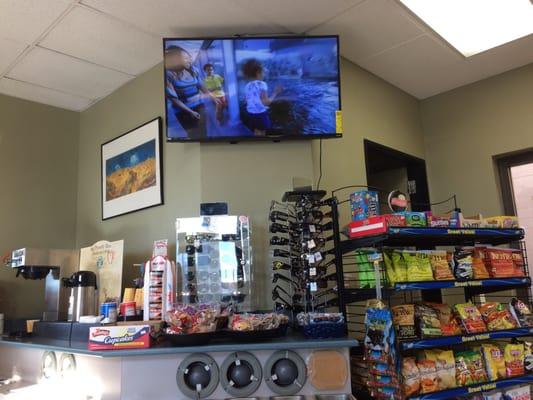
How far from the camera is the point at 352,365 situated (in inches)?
91.7

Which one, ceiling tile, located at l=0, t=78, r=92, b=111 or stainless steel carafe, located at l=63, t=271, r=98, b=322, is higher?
ceiling tile, located at l=0, t=78, r=92, b=111

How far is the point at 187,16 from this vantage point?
2617 mm

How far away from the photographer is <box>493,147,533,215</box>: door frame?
11.4ft

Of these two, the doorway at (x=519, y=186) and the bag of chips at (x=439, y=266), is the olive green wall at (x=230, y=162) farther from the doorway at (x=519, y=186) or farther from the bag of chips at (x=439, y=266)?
the bag of chips at (x=439, y=266)

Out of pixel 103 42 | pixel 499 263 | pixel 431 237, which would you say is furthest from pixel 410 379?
pixel 103 42

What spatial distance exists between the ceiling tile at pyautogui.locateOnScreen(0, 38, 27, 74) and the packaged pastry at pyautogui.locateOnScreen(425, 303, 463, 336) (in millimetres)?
2915

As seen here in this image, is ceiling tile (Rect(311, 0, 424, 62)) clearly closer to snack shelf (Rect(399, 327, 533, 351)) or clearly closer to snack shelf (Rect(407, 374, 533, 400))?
snack shelf (Rect(399, 327, 533, 351))

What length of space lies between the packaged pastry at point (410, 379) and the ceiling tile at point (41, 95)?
308 cm

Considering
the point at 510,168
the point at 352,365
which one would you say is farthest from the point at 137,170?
the point at 510,168

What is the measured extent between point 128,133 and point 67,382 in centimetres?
180

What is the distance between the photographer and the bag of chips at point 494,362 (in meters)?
2.28

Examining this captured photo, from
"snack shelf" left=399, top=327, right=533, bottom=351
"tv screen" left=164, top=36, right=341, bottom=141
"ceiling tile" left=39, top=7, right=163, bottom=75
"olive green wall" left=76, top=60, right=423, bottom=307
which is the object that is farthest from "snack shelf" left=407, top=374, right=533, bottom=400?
"ceiling tile" left=39, top=7, right=163, bottom=75

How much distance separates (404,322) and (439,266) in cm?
36

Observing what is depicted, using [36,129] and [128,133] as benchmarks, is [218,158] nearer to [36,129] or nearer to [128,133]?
[128,133]
